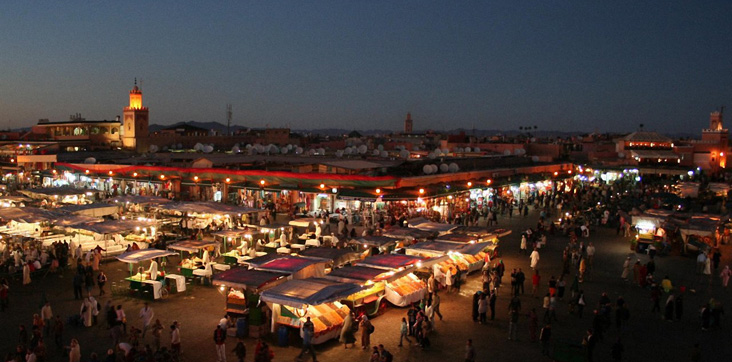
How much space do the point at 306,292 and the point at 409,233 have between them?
924 centimetres

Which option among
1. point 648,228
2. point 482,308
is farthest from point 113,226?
point 648,228

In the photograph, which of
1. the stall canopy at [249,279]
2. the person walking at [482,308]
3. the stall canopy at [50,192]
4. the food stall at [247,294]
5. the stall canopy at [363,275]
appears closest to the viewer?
the food stall at [247,294]

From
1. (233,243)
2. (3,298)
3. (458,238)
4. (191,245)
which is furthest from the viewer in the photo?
(233,243)

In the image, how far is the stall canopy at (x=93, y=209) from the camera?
25783 mm

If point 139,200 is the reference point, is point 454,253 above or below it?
below

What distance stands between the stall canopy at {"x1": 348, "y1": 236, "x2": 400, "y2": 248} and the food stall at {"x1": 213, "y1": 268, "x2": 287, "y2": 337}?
5.72 meters

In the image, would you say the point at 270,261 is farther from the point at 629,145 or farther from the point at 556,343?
the point at 629,145

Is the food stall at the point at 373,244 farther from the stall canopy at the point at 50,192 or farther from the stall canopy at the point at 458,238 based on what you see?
the stall canopy at the point at 50,192

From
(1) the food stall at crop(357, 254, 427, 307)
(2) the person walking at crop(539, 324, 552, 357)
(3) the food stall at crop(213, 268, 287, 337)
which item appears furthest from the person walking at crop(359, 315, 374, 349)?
(2) the person walking at crop(539, 324, 552, 357)

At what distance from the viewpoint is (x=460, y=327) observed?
563 inches

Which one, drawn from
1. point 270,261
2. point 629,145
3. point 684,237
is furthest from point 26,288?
point 629,145

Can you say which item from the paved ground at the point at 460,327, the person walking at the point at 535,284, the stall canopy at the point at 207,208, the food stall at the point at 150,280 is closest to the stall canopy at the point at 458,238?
the paved ground at the point at 460,327

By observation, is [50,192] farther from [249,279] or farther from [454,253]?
[454,253]

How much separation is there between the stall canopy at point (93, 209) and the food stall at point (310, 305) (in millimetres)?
15808
